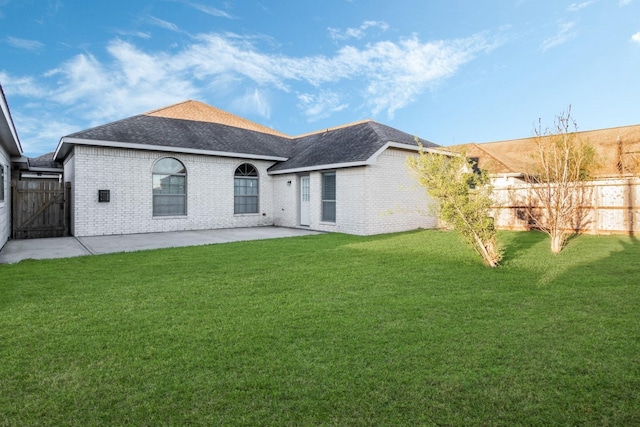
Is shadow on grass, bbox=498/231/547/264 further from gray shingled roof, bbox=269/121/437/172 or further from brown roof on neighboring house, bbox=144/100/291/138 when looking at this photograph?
brown roof on neighboring house, bbox=144/100/291/138

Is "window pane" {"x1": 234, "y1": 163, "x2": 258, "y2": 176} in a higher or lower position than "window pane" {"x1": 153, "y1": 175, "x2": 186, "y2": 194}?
higher

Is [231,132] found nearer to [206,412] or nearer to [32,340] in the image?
[32,340]

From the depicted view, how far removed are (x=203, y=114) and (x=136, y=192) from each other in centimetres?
848

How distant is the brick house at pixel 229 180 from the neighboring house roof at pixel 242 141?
0.05 metres

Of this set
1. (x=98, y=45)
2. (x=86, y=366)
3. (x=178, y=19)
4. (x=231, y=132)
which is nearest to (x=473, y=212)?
(x=86, y=366)

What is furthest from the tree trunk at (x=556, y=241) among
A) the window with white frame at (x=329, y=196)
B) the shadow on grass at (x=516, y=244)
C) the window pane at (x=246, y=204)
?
the window pane at (x=246, y=204)

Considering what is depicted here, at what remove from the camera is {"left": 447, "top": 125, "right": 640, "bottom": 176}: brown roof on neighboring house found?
Answer: 75.2ft

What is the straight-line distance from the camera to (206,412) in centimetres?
224

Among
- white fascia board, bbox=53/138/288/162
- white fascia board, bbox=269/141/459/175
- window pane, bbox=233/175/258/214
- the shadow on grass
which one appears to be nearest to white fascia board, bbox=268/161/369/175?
white fascia board, bbox=269/141/459/175

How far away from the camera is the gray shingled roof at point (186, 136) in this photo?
1262 cm

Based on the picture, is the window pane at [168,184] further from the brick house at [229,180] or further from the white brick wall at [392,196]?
the white brick wall at [392,196]

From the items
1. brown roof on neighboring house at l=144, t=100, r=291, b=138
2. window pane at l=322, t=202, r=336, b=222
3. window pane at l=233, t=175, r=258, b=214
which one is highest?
brown roof on neighboring house at l=144, t=100, r=291, b=138

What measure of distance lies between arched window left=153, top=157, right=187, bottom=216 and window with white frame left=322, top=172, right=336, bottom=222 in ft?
18.0

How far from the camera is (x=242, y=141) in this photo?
16.6 meters
